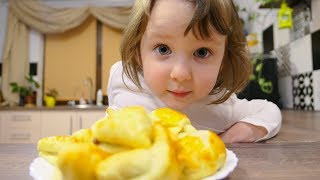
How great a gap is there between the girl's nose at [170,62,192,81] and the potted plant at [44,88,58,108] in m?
3.09

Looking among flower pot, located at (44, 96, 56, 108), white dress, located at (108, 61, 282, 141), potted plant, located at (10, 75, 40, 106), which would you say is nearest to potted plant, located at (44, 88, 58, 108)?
flower pot, located at (44, 96, 56, 108)

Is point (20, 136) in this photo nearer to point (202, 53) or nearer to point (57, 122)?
point (57, 122)

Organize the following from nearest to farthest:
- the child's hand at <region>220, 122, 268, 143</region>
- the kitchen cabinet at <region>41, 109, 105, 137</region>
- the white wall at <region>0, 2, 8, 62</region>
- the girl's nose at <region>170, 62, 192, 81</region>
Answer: the girl's nose at <region>170, 62, 192, 81</region>, the child's hand at <region>220, 122, 268, 143</region>, the kitchen cabinet at <region>41, 109, 105, 137</region>, the white wall at <region>0, 2, 8, 62</region>

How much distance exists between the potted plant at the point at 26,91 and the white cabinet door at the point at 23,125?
1.95 feet

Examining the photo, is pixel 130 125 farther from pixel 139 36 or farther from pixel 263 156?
pixel 139 36

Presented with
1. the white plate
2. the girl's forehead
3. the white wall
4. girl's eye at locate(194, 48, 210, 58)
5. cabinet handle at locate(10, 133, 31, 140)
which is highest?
the white wall

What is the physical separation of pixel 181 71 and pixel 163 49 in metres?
0.07

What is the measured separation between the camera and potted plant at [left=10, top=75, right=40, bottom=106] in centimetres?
337

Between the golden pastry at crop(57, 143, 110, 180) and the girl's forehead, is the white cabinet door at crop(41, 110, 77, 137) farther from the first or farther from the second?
the golden pastry at crop(57, 143, 110, 180)

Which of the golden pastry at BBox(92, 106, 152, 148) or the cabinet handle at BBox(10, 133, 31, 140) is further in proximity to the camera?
Answer: the cabinet handle at BBox(10, 133, 31, 140)

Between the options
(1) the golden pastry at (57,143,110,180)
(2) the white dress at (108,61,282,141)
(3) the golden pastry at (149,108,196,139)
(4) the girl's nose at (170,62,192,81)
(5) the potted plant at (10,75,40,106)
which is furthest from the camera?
(5) the potted plant at (10,75,40,106)

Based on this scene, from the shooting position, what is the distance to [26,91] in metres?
3.41

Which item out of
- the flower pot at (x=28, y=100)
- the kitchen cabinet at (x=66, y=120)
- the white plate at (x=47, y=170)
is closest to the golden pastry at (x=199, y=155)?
the white plate at (x=47, y=170)

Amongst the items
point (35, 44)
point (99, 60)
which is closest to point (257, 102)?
point (99, 60)
